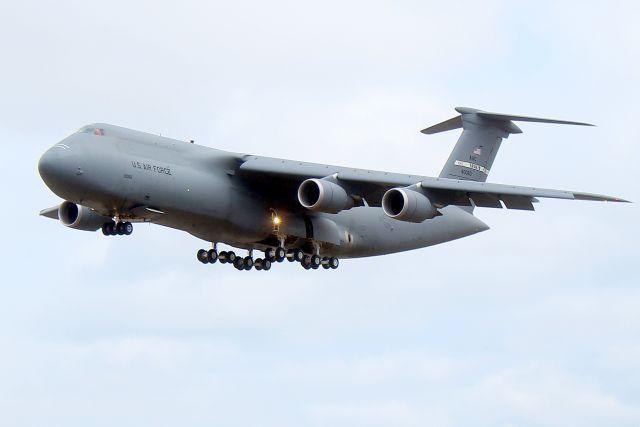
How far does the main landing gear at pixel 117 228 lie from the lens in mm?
27219

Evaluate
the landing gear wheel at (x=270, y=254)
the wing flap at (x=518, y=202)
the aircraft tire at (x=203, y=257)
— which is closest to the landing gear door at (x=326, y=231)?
the landing gear wheel at (x=270, y=254)

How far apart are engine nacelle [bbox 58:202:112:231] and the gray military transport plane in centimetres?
2

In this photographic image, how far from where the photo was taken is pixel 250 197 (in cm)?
2833

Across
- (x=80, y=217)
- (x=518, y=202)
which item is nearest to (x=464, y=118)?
(x=518, y=202)

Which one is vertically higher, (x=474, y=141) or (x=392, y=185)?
(x=474, y=141)

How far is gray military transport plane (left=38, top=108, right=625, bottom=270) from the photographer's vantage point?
85.9 ft

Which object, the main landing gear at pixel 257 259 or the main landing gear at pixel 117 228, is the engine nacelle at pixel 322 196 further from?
the main landing gear at pixel 117 228

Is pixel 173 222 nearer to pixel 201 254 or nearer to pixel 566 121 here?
pixel 201 254

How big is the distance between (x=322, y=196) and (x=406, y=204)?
1.37 metres

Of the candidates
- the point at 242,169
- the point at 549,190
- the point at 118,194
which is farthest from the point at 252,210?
the point at 549,190

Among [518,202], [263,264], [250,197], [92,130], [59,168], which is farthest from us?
[263,264]

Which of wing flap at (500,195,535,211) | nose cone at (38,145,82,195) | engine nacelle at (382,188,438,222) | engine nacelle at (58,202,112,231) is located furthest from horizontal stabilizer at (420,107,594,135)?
nose cone at (38,145,82,195)

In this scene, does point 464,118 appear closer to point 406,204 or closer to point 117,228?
point 406,204

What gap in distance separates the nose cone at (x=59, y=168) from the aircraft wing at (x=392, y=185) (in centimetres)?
345
